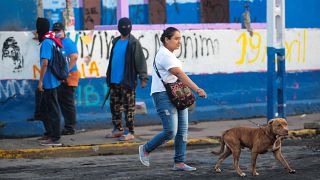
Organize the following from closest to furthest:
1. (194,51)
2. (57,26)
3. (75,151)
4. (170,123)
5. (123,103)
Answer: (170,123) < (75,151) < (123,103) < (57,26) < (194,51)

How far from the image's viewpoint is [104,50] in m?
13.4

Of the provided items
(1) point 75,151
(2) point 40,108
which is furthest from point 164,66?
(2) point 40,108

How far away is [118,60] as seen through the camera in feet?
38.8

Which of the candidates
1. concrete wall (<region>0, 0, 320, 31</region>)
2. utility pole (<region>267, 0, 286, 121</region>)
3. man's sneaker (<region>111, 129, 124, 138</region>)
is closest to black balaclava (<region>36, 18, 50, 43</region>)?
concrete wall (<region>0, 0, 320, 31</region>)

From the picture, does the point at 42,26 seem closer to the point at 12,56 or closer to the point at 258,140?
the point at 12,56

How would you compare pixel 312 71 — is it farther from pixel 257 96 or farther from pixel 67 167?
pixel 67 167

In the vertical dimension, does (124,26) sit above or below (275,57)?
above

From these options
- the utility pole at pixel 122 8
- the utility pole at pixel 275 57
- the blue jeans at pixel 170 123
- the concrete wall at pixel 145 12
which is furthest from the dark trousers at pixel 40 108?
the utility pole at pixel 275 57

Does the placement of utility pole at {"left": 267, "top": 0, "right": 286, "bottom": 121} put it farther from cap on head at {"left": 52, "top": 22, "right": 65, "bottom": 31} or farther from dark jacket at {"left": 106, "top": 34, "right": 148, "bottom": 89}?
cap on head at {"left": 52, "top": 22, "right": 65, "bottom": 31}

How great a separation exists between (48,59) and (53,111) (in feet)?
2.67

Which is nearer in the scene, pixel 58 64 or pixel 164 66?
pixel 164 66

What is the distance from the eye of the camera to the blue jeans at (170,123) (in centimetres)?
880

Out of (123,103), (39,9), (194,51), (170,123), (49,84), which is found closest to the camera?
(170,123)

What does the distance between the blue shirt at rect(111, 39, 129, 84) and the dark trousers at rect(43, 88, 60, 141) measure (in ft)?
3.29
